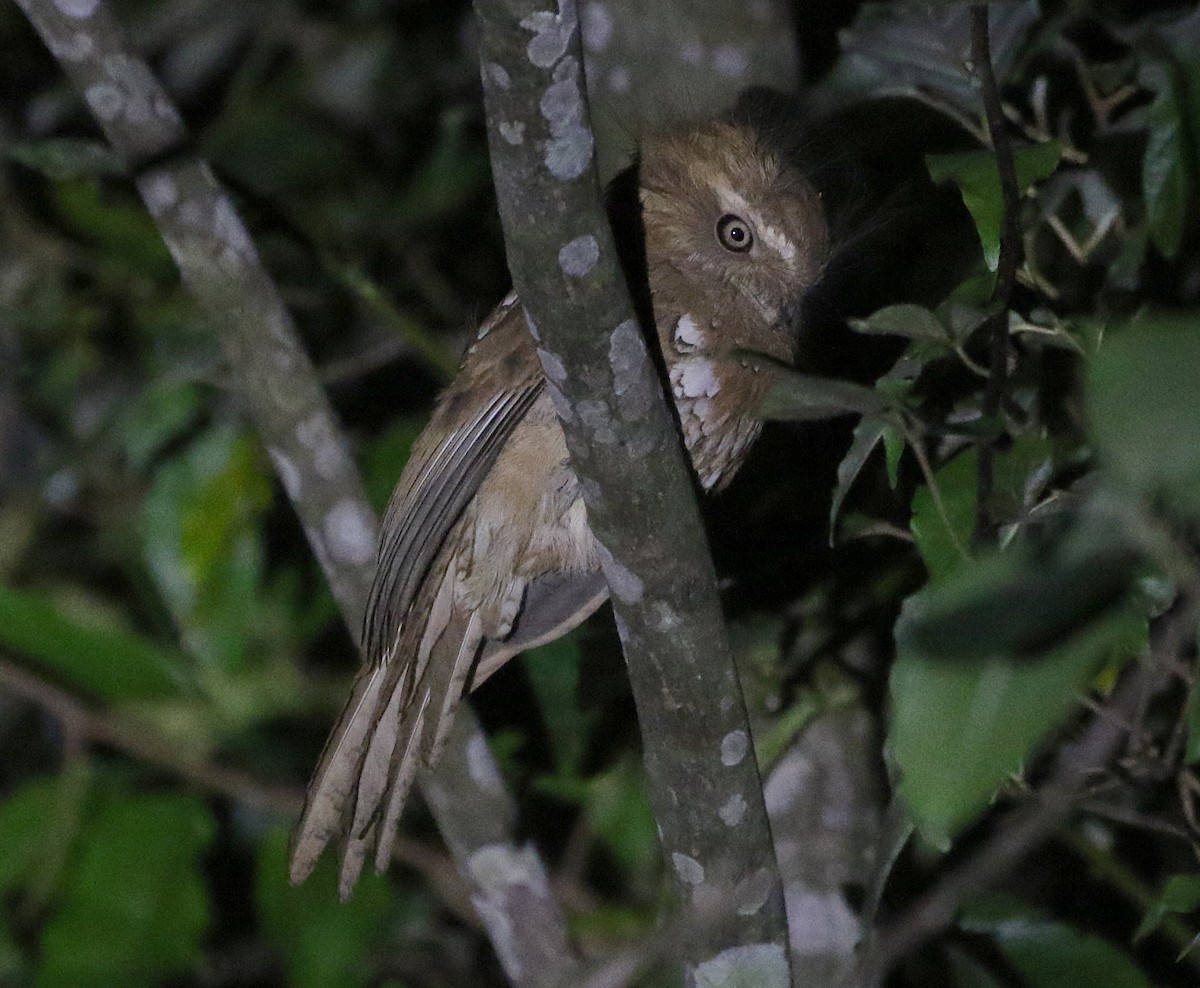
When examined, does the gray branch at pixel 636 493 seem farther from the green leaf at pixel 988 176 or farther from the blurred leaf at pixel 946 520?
the green leaf at pixel 988 176

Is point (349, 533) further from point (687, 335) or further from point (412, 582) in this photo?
point (687, 335)

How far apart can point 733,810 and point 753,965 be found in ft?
0.78

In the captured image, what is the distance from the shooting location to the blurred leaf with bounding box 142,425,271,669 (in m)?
3.10

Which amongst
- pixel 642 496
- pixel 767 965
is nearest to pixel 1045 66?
pixel 642 496

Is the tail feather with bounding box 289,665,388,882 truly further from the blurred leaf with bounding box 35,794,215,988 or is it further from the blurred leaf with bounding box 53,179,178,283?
the blurred leaf with bounding box 53,179,178,283

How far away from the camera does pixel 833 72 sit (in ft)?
7.98

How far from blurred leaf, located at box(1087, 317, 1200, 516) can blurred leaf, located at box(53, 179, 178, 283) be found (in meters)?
2.61

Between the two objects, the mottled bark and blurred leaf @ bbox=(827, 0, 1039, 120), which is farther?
the mottled bark

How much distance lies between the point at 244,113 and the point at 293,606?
141 cm

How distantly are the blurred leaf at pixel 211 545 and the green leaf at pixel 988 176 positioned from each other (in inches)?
74.7

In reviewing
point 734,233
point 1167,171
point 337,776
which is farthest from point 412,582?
point 1167,171

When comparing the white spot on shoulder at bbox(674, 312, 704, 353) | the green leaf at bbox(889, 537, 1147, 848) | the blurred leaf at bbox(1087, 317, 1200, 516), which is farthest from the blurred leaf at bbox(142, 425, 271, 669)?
the blurred leaf at bbox(1087, 317, 1200, 516)

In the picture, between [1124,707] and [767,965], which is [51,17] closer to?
[767,965]

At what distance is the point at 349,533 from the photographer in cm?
248
